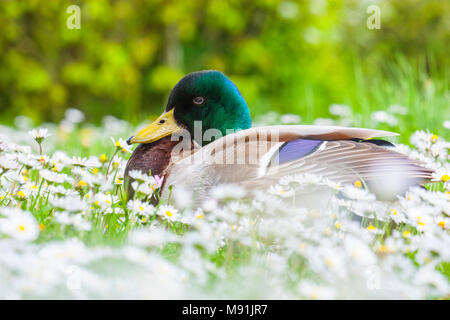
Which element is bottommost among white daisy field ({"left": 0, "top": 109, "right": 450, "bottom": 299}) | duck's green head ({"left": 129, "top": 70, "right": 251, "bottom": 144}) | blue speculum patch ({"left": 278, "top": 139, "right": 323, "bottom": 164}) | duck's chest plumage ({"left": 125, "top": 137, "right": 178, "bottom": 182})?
white daisy field ({"left": 0, "top": 109, "right": 450, "bottom": 299})

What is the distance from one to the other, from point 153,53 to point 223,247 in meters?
7.19

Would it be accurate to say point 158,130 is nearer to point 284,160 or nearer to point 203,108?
point 203,108

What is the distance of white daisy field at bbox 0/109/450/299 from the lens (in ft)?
4.09

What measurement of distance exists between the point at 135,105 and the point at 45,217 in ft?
22.3

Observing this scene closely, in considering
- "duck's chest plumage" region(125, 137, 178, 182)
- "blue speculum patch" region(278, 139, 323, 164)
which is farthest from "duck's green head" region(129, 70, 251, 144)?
"blue speculum patch" region(278, 139, 323, 164)

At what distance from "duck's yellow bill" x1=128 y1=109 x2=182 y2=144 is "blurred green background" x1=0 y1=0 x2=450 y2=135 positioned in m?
4.99

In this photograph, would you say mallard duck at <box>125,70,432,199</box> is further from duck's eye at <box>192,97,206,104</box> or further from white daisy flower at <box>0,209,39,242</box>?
white daisy flower at <box>0,209,39,242</box>

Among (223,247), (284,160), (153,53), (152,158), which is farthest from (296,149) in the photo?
(153,53)

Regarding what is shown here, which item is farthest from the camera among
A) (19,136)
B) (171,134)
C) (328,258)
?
(19,136)

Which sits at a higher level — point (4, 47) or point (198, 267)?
point (4, 47)

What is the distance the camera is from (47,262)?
1.19 m

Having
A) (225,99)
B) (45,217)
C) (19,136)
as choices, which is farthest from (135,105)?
(45,217)

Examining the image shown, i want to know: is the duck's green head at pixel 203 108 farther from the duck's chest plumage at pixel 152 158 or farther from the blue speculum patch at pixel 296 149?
the blue speculum patch at pixel 296 149
